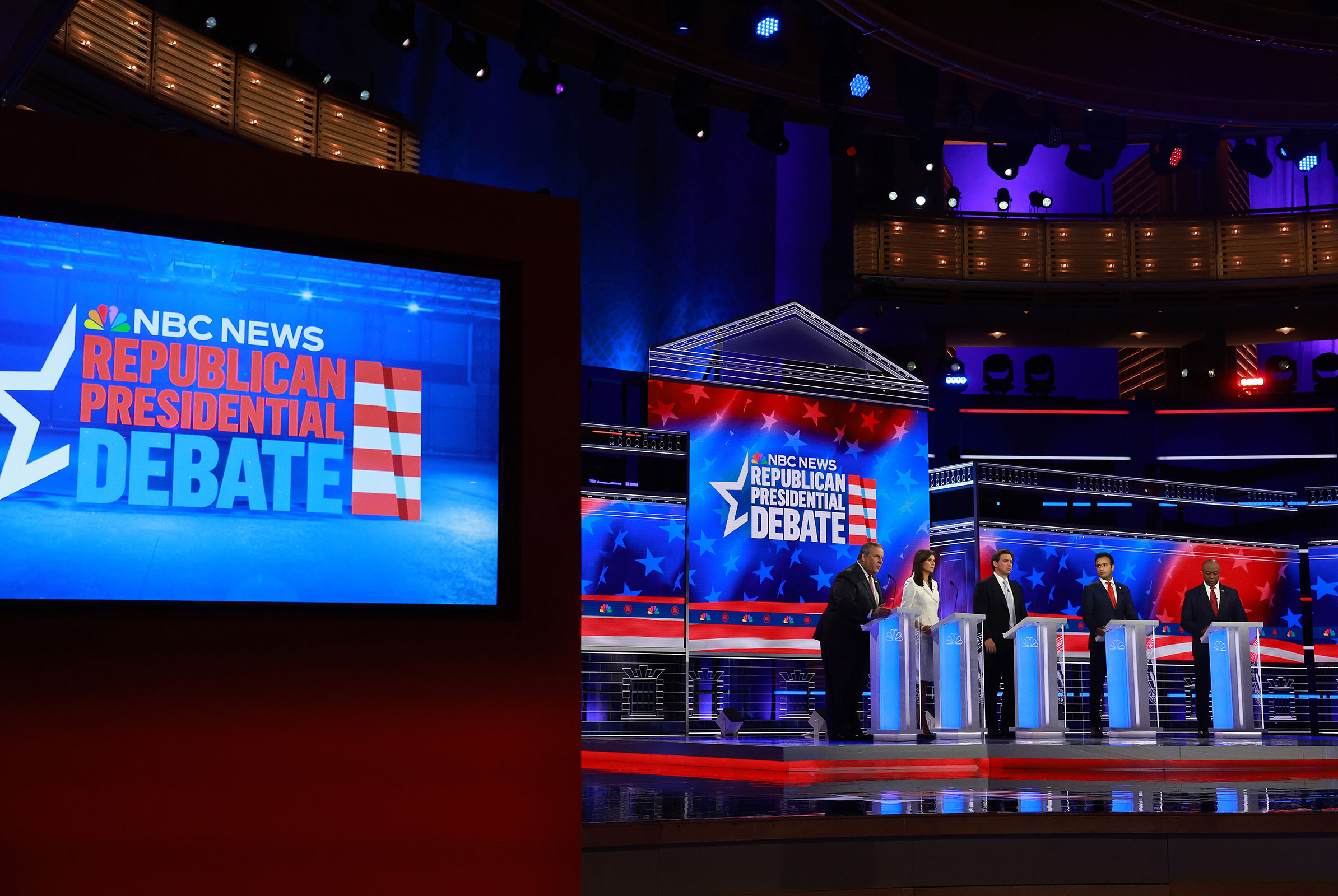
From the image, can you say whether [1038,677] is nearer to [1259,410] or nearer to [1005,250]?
[1259,410]

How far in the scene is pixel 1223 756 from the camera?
835 centimetres

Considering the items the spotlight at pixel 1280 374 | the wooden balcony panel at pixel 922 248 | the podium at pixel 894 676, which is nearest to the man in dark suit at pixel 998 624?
the podium at pixel 894 676

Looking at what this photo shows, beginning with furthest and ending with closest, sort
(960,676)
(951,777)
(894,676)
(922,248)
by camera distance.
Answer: (922,248), (960,676), (894,676), (951,777)

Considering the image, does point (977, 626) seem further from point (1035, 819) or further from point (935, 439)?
point (935, 439)

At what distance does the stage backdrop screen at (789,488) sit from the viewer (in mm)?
11242

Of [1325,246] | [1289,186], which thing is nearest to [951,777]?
[1325,246]

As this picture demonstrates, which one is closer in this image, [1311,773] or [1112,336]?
[1311,773]

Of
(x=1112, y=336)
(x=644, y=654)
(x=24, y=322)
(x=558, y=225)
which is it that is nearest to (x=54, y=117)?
(x=24, y=322)

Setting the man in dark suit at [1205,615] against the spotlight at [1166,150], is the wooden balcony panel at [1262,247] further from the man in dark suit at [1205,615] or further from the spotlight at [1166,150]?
the man in dark suit at [1205,615]

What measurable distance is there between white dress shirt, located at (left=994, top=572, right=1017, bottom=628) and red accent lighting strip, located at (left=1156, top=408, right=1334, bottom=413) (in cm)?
617

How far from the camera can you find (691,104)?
965 centimetres

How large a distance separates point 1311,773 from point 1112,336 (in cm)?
999

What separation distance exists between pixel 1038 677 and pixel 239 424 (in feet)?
24.5

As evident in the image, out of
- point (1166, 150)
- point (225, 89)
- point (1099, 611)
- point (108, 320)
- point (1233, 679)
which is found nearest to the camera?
point (108, 320)
